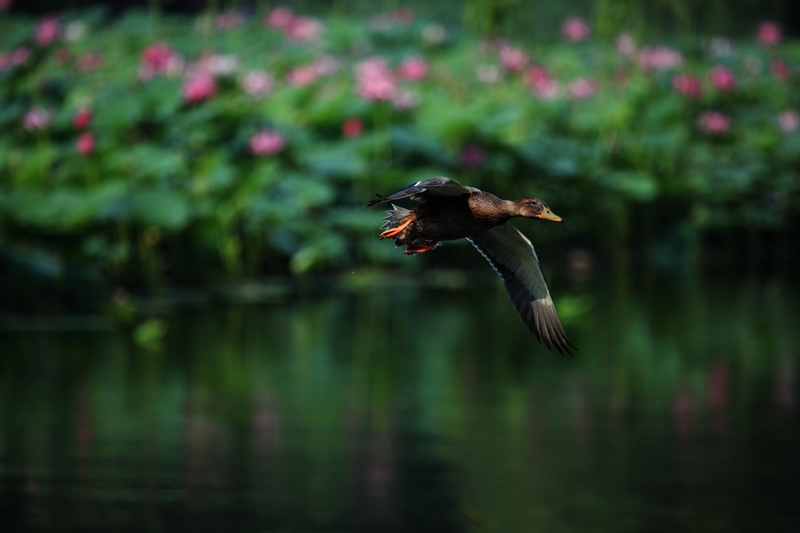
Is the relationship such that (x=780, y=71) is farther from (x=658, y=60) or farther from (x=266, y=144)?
(x=266, y=144)

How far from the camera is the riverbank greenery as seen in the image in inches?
359

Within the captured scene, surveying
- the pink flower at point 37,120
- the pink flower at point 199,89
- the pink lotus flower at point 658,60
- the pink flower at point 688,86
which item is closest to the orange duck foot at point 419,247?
the pink flower at point 37,120

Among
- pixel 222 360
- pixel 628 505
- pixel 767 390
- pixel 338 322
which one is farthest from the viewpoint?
pixel 628 505

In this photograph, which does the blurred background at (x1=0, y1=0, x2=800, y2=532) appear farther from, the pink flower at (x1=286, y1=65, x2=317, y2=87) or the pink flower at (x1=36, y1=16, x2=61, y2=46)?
the pink flower at (x1=36, y1=16, x2=61, y2=46)

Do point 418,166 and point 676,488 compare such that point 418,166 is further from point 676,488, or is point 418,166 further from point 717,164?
point 717,164

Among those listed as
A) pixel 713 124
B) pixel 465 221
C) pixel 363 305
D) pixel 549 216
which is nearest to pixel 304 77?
pixel 363 305

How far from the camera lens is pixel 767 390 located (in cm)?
1039

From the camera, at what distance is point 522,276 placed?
96.8 inches

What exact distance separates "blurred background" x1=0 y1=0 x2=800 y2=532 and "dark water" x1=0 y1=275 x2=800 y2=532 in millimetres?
34

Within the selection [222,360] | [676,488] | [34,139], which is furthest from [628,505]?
[34,139]

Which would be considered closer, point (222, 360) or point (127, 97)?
point (222, 360)

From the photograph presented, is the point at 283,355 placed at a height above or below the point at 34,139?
below

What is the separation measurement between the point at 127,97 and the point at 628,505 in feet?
22.1

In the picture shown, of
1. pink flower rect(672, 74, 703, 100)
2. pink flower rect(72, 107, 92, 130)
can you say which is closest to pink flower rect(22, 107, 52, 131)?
pink flower rect(72, 107, 92, 130)
